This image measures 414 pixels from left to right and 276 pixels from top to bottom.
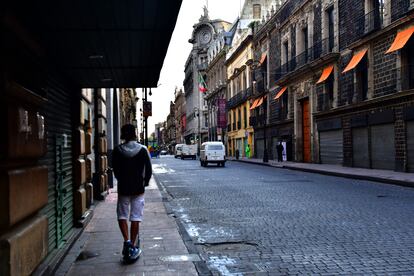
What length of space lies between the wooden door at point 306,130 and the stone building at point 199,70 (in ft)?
161

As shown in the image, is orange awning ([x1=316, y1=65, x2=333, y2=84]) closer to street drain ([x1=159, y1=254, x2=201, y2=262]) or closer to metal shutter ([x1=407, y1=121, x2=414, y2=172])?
metal shutter ([x1=407, y1=121, x2=414, y2=172])

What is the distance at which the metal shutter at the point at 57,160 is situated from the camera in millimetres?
5958

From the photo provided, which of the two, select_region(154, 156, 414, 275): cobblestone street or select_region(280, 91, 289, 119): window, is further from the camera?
select_region(280, 91, 289, 119): window

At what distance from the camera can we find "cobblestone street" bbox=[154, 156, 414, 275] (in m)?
5.61

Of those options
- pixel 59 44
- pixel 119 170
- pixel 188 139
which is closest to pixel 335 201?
pixel 119 170

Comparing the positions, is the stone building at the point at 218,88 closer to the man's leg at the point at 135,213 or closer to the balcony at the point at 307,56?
the balcony at the point at 307,56

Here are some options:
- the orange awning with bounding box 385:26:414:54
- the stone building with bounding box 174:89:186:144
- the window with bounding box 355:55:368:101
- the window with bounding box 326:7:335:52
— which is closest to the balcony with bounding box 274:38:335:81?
the window with bounding box 326:7:335:52

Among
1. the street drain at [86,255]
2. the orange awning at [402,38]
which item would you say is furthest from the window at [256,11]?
the street drain at [86,255]

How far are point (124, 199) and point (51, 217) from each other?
0.99m

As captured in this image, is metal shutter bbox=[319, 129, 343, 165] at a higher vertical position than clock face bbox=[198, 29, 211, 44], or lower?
lower

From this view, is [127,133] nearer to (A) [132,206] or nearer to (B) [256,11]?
(A) [132,206]

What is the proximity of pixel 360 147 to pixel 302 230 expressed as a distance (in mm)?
18186

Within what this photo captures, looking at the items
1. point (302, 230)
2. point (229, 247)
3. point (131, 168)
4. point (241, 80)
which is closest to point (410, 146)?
point (302, 230)

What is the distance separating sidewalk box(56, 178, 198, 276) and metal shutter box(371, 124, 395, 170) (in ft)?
50.7
